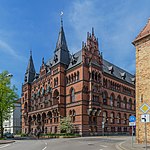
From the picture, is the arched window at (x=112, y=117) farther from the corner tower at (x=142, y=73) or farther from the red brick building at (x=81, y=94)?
the corner tower at (x=142, y=73)

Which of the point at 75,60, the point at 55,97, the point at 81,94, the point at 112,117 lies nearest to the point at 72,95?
the point at 81,94

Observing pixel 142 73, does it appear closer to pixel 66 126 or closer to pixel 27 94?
pixel 66 126

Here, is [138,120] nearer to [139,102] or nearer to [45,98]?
[139,102]

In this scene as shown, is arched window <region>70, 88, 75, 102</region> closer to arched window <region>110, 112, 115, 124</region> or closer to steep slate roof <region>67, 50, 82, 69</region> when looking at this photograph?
steep slate roof <region>67, 50, 82, 69</region>

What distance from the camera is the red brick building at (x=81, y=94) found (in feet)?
177

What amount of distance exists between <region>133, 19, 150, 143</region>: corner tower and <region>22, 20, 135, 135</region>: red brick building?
85.8ft

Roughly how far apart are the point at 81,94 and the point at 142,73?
29.1m

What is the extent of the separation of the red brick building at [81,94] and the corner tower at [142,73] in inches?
1030

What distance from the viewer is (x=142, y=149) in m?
17.8

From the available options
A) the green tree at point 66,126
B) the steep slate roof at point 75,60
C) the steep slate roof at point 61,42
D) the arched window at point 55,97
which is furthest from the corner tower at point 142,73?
the steep slate roof at point 61,42

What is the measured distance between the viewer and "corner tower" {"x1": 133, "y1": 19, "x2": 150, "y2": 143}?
24172mm

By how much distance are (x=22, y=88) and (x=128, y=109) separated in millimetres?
36035

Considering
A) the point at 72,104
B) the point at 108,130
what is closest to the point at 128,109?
the point at 108,130

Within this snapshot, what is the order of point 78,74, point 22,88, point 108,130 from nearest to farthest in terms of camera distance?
1. point 78,74
2. point 108,130
3. point 22,88
